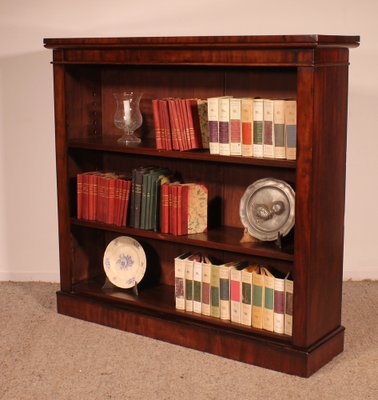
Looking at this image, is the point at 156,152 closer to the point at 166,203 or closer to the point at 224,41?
the point at 166,203

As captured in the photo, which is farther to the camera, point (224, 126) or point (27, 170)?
point (27, 170)

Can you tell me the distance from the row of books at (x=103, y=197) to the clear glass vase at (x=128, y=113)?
193mm

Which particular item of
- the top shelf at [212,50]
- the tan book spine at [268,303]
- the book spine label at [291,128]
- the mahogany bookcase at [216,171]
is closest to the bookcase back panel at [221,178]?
the mahogany bookcase at [216,171]

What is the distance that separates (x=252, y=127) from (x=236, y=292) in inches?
27.1

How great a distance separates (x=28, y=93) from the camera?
13.6ft

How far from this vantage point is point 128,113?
351cm

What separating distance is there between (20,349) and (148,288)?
0.69m

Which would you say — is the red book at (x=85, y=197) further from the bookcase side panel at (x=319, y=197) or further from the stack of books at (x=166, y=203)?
the bookcase side panel at (x=319, y=197)

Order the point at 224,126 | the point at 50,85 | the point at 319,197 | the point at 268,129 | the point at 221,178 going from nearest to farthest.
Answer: the point at 319,197 → the point at 268,129 → the point at 224,126 → the point at 221,178 → the point at 50,85

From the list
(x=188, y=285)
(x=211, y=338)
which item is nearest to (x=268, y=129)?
(x=188, y=285)

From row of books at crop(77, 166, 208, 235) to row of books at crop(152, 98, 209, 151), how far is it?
18 cm

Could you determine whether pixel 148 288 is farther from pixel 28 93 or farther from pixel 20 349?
pixel 28 93

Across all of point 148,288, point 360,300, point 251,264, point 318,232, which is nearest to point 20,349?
point 148,288

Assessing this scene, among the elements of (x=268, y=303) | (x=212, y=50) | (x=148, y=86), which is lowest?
(x=268, y=303)
